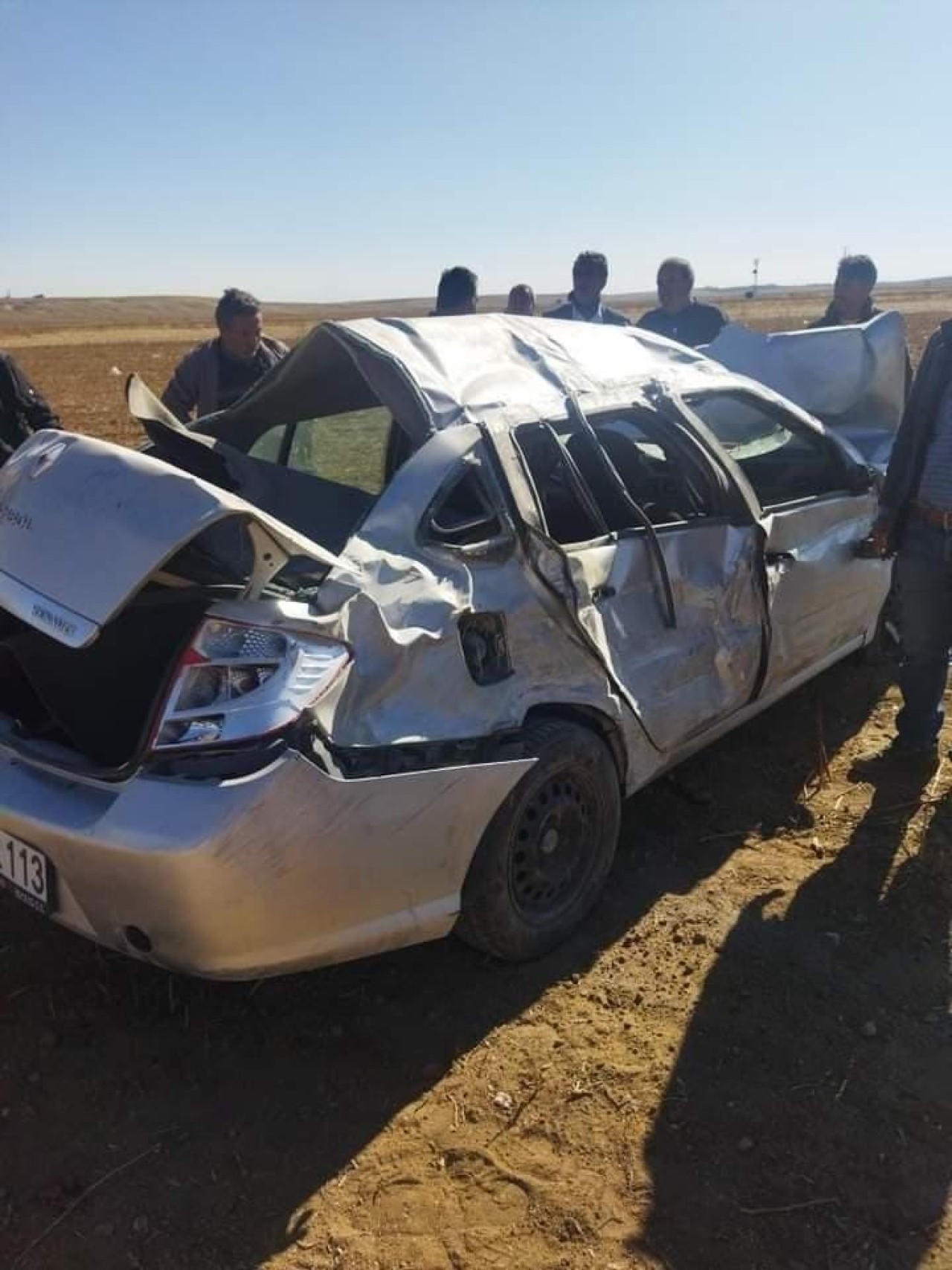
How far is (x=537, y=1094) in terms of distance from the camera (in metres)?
2.59

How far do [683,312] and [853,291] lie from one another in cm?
118

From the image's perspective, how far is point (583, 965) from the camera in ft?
10.0

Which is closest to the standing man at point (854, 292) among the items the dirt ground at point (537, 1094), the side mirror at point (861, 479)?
the side mirror at point (861, 479)

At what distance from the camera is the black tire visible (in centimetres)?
279

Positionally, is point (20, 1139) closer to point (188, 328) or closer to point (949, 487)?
point (949, 487)

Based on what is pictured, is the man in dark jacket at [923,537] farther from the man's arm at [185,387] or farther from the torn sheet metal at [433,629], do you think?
the man's arm at [185,387]

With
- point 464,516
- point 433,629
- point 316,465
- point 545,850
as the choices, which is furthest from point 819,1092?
point 316,465

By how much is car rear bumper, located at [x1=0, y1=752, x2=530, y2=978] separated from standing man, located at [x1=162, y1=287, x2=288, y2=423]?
2989 millimetres

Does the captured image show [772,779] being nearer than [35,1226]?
→ No

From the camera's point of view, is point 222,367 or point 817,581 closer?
point 817,581

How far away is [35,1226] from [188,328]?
2876 inches

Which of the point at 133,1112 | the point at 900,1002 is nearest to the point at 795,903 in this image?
the point at 900,1002

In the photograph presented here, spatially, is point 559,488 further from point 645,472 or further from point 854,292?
point 854,292

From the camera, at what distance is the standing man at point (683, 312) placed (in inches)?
284
